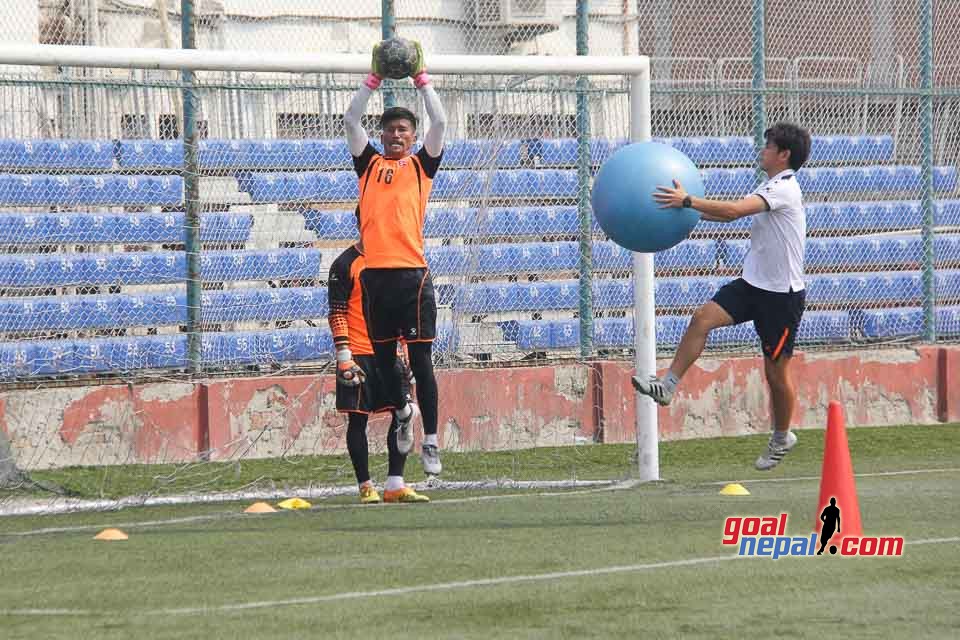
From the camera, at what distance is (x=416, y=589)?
6172 millimetres

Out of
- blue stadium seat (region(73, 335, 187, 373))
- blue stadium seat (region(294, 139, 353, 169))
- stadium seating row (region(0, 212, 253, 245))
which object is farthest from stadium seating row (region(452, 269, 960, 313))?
blue stadium seat (region(73, 335, 187, 373))

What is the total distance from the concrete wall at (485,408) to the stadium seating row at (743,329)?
29cm

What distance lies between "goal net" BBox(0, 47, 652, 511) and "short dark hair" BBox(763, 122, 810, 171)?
7.35 feet

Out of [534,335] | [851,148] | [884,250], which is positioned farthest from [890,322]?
[534,335]

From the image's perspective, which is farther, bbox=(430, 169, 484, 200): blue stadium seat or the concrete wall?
bbox=(430, 169, 484, 200): blue stadium seat

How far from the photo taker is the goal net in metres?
11.1

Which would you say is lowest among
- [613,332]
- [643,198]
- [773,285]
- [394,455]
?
[394,455]

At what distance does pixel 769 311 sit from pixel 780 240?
39 centimetres

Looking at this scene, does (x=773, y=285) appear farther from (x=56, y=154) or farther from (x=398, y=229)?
(x=56, y=154)

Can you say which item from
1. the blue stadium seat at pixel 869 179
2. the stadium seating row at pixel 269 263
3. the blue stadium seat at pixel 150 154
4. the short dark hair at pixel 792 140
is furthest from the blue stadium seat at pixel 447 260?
the blue stadium seat at pixel 869 179

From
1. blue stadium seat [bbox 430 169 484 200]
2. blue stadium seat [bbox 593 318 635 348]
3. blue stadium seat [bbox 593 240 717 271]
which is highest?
blue stadium seat [bbox 430 169 484 200]

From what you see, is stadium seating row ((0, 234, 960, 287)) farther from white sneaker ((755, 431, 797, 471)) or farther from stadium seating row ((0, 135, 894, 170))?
white sneaker ((755, 431, 797, 471))

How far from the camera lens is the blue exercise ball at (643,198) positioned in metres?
8.69

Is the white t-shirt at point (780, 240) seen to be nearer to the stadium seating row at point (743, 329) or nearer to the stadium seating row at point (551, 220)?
the stadium seating row at point (551, 220)
